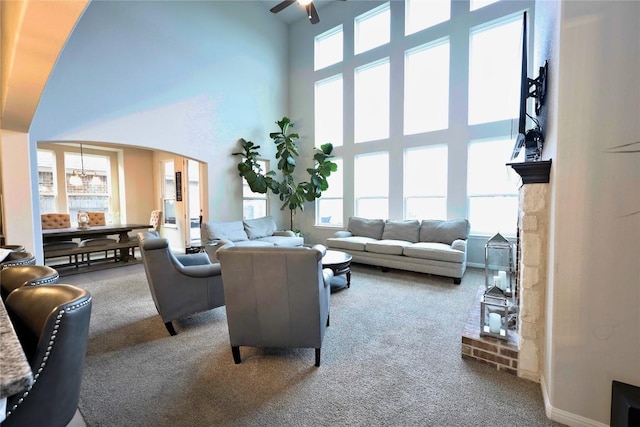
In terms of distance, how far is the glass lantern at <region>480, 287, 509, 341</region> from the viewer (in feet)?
6.87

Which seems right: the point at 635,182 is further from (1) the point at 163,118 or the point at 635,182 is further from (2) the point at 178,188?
(2) the point at 178,188

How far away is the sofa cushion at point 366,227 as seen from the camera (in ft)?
17.7

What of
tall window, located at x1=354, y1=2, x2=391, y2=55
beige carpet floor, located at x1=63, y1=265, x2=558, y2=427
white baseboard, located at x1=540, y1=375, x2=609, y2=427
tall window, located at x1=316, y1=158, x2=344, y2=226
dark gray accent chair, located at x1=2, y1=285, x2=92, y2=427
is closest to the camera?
dark gray accent chair, located at x1=2, y1=285, x2=92, y2=427

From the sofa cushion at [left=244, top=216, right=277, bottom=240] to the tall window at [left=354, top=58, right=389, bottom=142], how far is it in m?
2.70

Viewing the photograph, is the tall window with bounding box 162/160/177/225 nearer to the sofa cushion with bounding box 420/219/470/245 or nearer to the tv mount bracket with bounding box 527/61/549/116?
the sofa cushion with bounding box 420/219/470/245

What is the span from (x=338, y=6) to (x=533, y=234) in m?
6.75

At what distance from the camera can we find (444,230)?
465 centimetres

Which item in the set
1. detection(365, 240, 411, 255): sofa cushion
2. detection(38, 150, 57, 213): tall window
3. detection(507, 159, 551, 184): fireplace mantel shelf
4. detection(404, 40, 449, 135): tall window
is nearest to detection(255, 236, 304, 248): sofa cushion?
detection(365, 240, 411, 255): sofa cushion

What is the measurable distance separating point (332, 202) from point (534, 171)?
510 centimetres

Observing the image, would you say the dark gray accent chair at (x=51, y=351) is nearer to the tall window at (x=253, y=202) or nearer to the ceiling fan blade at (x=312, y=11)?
the ceiling fan blade at (x=312, y=11)

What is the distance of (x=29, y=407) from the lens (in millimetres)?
908

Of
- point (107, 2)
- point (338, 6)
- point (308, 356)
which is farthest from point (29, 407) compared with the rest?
point (338, 6)

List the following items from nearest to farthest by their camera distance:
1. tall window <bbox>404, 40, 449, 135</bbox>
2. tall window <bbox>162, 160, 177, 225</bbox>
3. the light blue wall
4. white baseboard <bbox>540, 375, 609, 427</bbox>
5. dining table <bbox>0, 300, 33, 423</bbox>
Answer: dining table <bbox>0, 300, 33, 423</bbox> → white baseboard <bbox>540, 375, 609, 427</bbox> → the light blue wall → tall window <bbox>404, 40, 449, 135</bbox> → tall window <bbox>162, 160, 177, 225</bbox>

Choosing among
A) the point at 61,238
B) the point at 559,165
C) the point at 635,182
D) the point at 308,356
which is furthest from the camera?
the point at 61,238
